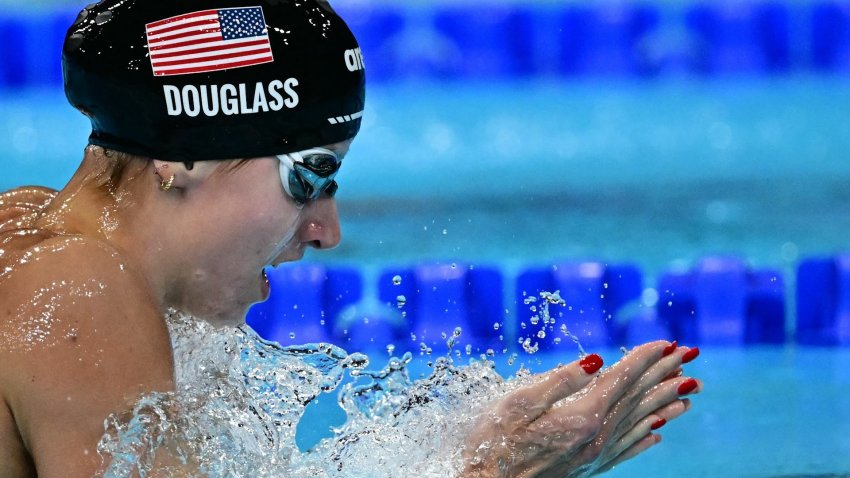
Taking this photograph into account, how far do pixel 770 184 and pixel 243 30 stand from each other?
4308 millimetres

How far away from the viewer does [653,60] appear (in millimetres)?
7195

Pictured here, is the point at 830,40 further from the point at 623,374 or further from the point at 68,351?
the point at 68,351

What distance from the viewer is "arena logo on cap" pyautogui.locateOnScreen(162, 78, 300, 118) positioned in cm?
164

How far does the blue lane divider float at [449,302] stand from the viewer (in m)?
4.06

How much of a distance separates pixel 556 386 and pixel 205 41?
0.74 meters

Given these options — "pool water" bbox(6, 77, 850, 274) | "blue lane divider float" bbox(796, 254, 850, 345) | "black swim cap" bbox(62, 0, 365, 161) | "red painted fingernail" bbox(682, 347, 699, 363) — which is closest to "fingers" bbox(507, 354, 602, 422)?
"red painted fingernail" bbox(682, 347, 699, 363)

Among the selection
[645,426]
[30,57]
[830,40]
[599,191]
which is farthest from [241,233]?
[830,40]

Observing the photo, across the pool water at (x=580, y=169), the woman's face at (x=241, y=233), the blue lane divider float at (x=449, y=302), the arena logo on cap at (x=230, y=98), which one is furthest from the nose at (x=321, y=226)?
the pool water at (x=580, y=169)

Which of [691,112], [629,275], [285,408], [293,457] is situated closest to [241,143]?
[293,457]

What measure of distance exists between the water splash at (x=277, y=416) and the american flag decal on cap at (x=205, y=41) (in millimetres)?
380

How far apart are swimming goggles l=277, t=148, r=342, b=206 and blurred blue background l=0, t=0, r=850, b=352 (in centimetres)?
247

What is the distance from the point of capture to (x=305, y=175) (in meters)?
1.66

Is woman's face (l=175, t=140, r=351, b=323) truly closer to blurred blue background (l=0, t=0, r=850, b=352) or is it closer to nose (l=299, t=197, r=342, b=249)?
nose (l=299, t=197, r=342, b=249)

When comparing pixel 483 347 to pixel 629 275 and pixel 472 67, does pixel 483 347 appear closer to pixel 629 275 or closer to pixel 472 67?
pixel 629 275
